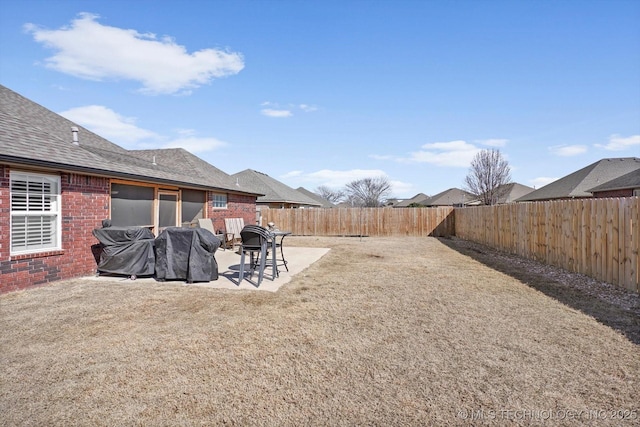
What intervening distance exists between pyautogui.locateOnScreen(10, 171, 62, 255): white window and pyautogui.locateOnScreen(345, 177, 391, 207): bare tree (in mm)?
48819

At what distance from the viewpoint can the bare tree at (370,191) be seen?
175 feet

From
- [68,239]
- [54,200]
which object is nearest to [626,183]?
[68,239]

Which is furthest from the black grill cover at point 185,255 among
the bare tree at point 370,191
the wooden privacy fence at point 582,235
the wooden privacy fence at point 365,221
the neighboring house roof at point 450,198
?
the bare tree at point 370,191

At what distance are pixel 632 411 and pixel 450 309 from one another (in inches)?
93.3

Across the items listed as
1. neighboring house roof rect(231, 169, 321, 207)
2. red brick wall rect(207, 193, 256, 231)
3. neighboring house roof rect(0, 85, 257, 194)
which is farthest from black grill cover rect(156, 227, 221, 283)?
neighboring house roof rect(231, 169, 321, 207)

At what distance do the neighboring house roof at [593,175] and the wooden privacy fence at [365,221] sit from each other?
10725 millimetres

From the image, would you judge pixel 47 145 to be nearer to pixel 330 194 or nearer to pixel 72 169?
pixel 72 169

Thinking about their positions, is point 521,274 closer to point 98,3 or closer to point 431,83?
point 431,83

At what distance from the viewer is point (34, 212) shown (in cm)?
572

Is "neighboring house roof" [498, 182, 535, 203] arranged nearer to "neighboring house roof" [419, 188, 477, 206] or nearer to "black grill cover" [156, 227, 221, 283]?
"neighboring house roof" [419, 188, 477, 206]

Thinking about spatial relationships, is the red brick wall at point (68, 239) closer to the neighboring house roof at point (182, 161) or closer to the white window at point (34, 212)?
the white window at point (34, 212)

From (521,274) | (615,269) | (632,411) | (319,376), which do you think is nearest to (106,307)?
(319,376)

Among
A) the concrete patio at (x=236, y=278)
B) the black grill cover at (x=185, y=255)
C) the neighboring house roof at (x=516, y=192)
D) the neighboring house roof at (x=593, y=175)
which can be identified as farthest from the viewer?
the neighboring house roof at (x=516, y=192)

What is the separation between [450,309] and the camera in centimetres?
451
